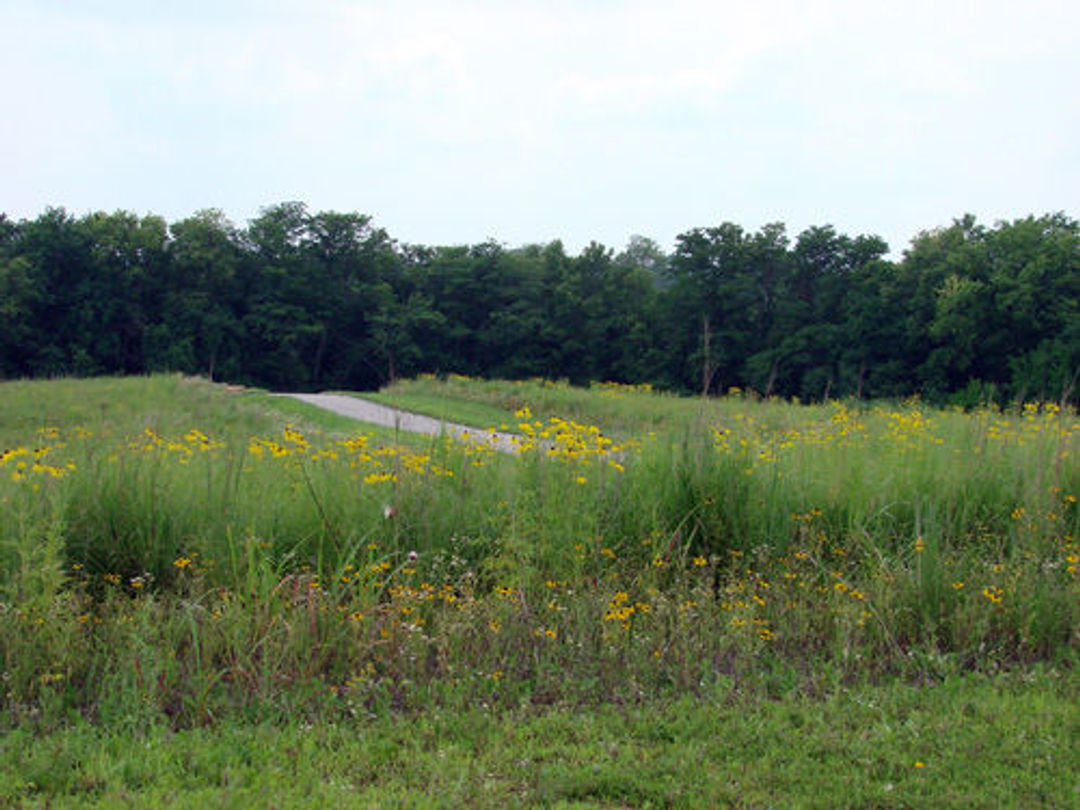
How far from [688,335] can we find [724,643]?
48.3m

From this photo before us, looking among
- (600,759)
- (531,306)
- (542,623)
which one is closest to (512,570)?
(542,623)

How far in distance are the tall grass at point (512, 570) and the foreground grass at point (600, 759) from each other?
0.27 meters

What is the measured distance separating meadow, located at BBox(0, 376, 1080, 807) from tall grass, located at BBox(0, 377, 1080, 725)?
21mm

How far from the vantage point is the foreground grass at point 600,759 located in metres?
3.29

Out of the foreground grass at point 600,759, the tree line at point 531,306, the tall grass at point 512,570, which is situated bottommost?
the foreground grass at point 600,759

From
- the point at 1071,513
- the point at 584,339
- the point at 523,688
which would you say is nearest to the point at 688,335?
the point at 584,339

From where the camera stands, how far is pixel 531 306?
196ft

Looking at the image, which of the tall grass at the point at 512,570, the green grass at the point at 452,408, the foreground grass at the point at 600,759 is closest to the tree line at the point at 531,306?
the green grass at the point at 452,408

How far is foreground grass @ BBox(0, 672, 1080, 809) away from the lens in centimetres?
329

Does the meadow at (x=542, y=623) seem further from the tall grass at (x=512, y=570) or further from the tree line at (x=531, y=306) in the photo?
the tree line at (x=531, y=306)

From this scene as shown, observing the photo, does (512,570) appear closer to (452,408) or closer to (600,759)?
(600,759)

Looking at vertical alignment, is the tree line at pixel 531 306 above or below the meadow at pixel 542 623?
above

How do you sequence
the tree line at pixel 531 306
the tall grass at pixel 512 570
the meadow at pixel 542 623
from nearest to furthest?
1. the meadow at pixel 542 623
2. the tall grass at pixel 512 570
3. the tree line at pixel 531 306

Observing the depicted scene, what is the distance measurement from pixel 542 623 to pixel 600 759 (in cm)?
140
